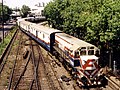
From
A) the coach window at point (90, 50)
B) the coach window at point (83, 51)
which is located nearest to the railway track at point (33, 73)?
the coach window at point (83, 51)

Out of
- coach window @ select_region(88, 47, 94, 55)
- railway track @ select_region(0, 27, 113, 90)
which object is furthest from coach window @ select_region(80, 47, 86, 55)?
railway track @ select_region(0, 27, 113, 90)

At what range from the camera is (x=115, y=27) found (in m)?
22.7

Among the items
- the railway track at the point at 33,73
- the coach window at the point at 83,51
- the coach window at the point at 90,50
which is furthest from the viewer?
the railway track at the point at 33,73

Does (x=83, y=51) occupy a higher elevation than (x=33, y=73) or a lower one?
higher

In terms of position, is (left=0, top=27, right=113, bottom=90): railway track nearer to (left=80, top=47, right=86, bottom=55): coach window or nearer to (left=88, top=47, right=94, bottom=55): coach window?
(left=80, top=47, right=86, bottom=55): coach window

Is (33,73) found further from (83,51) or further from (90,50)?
(90,50)

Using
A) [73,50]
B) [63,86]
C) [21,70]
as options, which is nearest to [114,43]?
[73,50]

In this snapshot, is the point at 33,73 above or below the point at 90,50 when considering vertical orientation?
below

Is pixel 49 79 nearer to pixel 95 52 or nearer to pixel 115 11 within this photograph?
pixel 95 52

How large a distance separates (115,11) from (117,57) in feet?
32.3

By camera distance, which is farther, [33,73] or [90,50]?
[33,73]

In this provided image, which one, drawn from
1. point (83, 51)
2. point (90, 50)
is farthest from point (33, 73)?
point (90, 50)

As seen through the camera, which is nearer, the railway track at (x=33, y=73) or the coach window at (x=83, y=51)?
the coach window at (x=83, y=51)

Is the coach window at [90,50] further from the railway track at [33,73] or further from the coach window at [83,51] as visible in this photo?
the railway track at [33,73]
